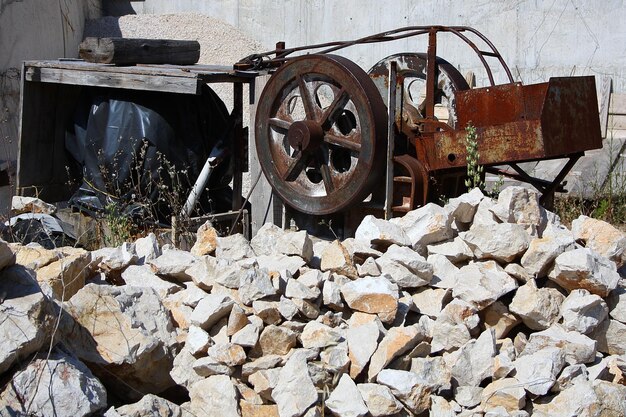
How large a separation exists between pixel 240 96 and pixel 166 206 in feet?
3.77

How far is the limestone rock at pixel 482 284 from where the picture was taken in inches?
167

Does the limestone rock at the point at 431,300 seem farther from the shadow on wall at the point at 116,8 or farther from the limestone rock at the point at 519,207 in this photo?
the shadow on wall at the point at 116,8

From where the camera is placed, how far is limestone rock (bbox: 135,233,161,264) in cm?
488

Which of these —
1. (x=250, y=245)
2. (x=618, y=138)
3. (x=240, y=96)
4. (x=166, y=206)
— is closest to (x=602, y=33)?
(x=618, y=138)

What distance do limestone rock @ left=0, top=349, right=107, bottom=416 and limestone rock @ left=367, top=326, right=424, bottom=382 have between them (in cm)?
128

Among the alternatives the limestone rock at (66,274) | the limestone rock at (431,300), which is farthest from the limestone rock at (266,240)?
the limestone rock at (66,274)

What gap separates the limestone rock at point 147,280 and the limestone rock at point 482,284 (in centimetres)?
155

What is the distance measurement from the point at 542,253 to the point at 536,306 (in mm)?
311

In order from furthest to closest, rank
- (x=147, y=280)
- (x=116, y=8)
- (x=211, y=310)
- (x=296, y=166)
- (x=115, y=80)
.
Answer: (x=116, y=8)
(x=115, y=80)
(x=296, y=166)
(x=147, y=280)
(x=211, y=310)

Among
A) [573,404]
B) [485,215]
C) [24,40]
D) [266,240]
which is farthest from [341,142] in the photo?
[24,40]

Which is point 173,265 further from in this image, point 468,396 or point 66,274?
point 468,396

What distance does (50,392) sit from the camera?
3094 millimetres

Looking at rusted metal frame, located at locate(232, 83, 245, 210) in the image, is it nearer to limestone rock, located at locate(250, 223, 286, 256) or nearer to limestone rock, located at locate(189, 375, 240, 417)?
limestone rock, located at locate(250, 223, 286, 256)

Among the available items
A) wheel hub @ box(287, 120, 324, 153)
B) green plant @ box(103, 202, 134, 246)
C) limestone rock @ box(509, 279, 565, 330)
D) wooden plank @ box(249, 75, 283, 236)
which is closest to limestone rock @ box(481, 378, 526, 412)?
limestone rock @ box(509, 279, 565, 330)
